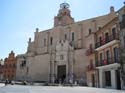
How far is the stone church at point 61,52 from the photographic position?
44.2 metres

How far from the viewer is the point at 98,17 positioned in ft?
151

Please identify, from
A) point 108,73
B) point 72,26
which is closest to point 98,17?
point 72,26

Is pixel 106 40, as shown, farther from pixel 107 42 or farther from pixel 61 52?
pixel 61 52

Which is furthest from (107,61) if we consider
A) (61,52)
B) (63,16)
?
(63,16)

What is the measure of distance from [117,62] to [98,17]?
2420 centimetres

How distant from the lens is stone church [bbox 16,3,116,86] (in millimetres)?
44188

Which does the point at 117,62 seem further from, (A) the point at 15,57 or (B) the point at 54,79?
(A) the point at 15,57

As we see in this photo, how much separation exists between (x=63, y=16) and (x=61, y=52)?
14069mm

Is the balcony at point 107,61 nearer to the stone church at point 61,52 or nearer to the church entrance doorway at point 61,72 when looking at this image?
the stone church at point 61,52

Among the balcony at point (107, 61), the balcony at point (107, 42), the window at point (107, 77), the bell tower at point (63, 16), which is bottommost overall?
the window at point (107, 77)

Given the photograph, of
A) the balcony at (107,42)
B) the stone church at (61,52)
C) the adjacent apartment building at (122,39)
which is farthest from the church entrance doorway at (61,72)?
the adjacent apartment building at (122,39)

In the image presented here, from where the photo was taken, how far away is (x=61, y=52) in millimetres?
47531

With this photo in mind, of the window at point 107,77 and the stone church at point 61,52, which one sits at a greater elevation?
the stone church at point 61,52

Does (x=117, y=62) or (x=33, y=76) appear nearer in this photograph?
(x=117, y=62)
